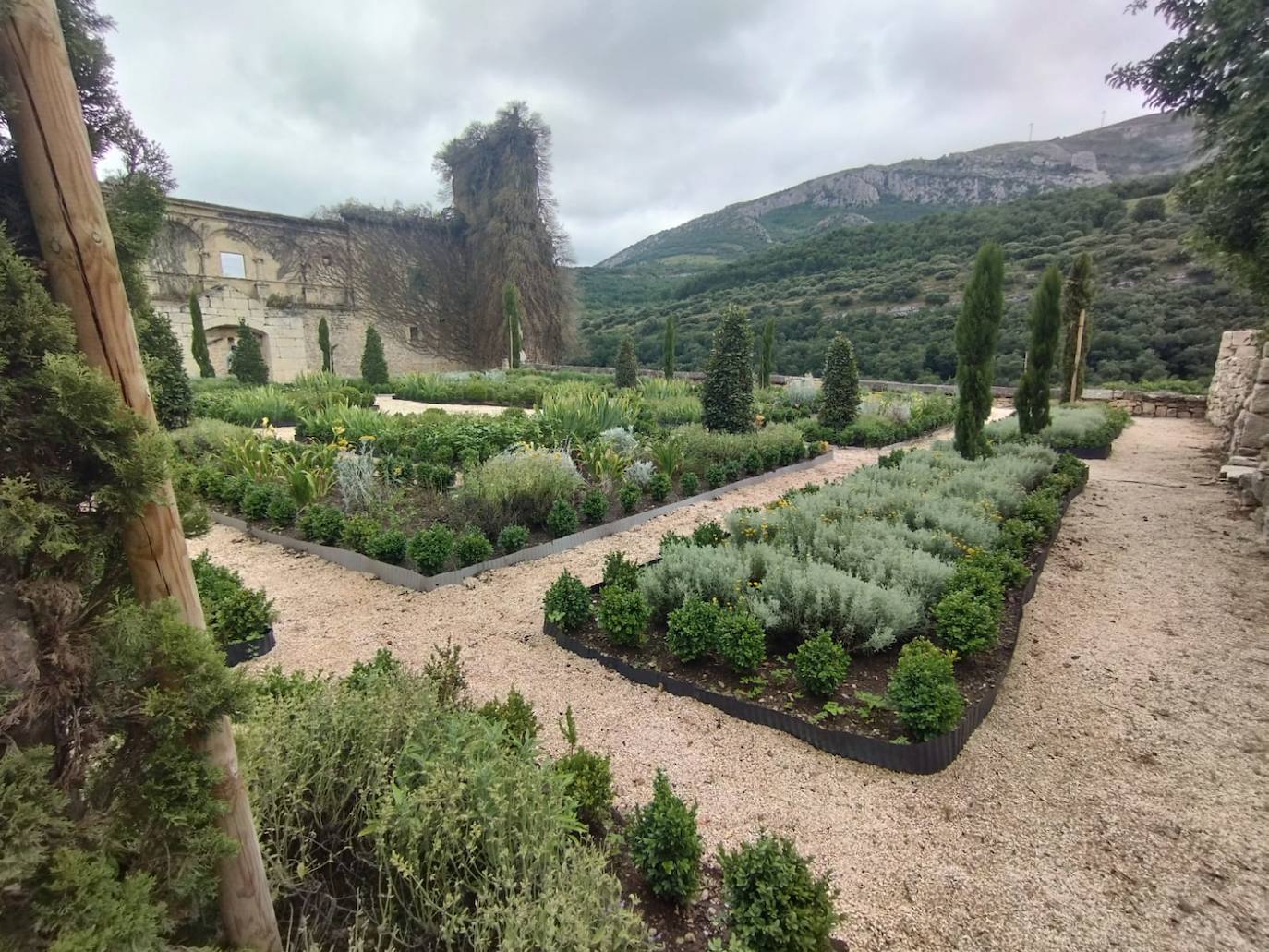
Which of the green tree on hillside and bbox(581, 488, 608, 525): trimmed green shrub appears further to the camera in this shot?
bbox(581, 488, 608, 525): trimmed green shrub

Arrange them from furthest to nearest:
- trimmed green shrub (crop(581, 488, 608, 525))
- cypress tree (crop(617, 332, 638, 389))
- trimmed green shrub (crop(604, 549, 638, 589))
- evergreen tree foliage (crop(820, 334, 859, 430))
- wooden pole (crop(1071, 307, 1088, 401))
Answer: cypress tree (crop(617, 332, 638, 389))
wooden pole (crop(1071, 307, 1088, 401))
evergreen tree foliage (crop(820, 334, 859, 430))
trimmed green shrub (crop(581, 488, 608, 525))
trimmed green shrub (crop(604, 549, 638, 589))

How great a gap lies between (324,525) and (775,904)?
4799mm

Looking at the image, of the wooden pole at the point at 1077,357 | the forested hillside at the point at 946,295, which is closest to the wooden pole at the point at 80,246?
the wooden pole at the point at 1077,357

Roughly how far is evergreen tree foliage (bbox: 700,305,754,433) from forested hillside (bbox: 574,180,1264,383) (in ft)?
37.8

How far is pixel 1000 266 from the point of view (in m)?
7.73

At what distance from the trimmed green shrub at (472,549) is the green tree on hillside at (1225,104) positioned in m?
6.19

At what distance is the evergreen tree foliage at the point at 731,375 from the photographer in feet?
31.1

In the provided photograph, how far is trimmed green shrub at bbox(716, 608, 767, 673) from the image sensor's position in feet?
10.3

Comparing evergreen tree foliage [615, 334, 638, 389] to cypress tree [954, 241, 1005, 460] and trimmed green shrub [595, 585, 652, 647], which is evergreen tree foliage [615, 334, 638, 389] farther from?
trimmed green shrub [595, 585, 652, 647]

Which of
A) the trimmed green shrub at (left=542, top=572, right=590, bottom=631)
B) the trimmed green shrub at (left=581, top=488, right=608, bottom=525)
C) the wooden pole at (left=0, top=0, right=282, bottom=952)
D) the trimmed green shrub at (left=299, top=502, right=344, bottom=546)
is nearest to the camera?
the wooden pole at (left=0, top=0, right=282, bottom=952)

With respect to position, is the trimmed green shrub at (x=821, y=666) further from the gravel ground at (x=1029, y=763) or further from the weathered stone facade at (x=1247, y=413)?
the weathered stone facade at (x=1247, y=413)

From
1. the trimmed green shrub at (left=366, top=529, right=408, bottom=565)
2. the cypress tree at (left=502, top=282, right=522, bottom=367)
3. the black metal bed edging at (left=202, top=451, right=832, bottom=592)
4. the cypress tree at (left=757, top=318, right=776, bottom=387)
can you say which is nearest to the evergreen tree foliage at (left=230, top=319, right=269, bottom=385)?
the cypress tree at (left=502, top=282, right=522, bottom=367)

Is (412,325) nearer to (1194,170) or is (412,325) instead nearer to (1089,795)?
(1194,170)

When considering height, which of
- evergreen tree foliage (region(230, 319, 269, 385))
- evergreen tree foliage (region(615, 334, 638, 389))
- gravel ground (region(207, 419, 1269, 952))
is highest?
evergreen tree foliage (region(230, 319, 269, 385))
